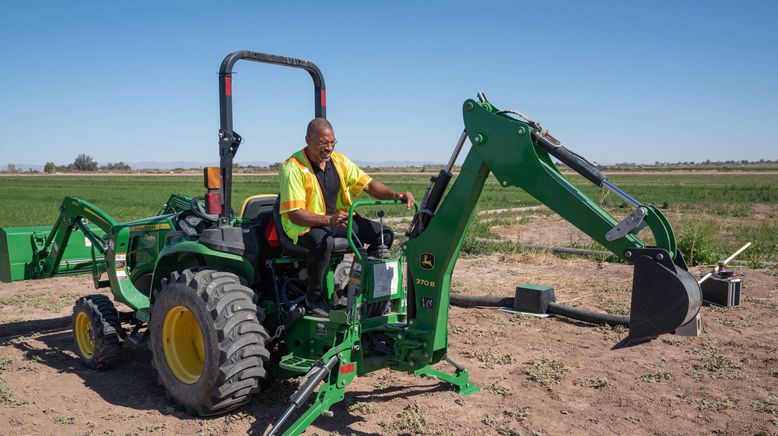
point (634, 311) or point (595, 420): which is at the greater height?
point (634, 311)

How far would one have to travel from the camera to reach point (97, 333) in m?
5.75

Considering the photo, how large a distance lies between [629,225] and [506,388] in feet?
Answer: 7.65

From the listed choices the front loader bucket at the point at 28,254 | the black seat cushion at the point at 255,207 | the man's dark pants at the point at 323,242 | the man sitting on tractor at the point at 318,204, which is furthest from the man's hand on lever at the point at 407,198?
the front loader bucket at the point at 28,254

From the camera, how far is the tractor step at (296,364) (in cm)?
454

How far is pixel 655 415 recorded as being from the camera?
183 inches

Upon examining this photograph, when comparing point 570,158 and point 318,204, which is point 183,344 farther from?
point 570,158

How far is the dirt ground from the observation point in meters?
4.51

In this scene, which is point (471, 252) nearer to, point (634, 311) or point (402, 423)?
point (402, 423)

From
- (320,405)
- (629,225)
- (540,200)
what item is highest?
(540,200)

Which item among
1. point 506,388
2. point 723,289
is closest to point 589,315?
point 723,289

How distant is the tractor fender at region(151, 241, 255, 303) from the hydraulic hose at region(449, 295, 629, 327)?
3.79 m

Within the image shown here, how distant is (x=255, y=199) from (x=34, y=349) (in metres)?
2.91

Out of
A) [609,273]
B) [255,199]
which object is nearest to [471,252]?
[609,273]

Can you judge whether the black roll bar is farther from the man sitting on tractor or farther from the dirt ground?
the dirt ground
